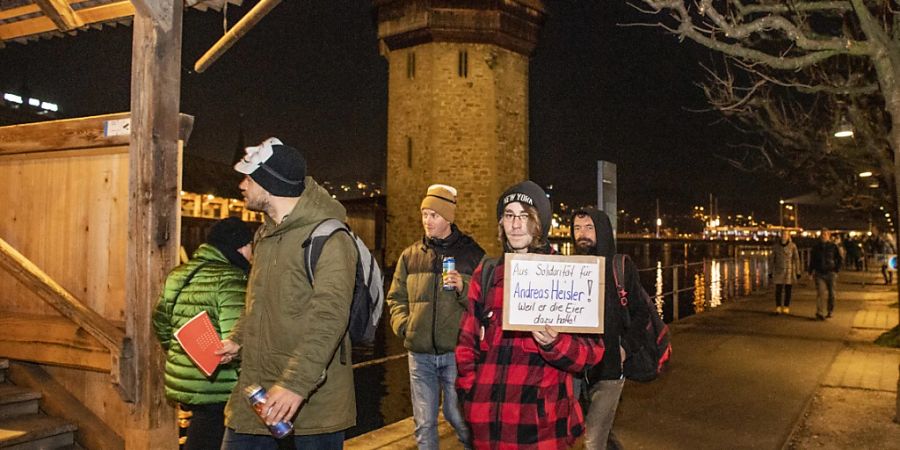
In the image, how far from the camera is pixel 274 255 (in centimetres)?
253

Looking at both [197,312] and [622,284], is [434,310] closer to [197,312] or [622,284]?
[622,284]

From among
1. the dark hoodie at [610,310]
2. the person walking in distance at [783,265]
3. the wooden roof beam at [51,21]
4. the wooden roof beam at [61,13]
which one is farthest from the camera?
the person walking in distance at [783,265]

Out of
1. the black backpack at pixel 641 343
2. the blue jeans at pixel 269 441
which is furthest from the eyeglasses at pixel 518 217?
the blue jeans at pixel 269 441

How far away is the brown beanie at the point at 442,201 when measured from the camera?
4.03 m

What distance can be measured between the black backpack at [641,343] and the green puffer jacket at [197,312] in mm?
2032

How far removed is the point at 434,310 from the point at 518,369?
1597 millimetres

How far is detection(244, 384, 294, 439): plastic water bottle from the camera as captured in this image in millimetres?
2232

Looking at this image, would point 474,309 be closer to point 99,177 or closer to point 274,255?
point 274,255

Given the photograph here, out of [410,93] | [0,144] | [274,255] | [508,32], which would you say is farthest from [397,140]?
[274,255]

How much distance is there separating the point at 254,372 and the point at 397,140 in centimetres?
2518

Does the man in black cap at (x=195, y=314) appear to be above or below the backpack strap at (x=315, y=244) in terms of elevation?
below

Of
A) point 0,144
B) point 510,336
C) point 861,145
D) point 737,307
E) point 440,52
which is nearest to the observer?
point 510,336

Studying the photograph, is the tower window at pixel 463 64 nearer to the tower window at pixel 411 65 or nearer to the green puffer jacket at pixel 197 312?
the tower window at pixel 411 65

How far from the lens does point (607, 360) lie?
331 centimetres
